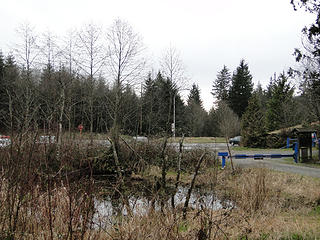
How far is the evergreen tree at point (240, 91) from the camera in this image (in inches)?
1892

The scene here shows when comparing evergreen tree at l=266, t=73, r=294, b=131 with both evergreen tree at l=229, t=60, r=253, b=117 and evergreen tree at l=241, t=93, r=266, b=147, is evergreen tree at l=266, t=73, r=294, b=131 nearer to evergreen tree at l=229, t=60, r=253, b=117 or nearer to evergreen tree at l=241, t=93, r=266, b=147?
evergreen tree at l=241, t=93, r=266, b=147

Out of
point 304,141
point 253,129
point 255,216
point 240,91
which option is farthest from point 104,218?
point 240,91

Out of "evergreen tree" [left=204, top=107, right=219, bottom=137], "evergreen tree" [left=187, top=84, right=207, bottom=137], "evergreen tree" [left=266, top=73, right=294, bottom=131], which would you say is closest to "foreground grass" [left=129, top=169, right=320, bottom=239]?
"evergreen tree" [left=266, top=73, right=294, bottom=131]

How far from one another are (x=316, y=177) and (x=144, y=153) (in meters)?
7.85

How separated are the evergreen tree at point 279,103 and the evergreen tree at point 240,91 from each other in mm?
12250

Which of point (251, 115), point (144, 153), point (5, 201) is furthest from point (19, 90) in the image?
point (251, 115)

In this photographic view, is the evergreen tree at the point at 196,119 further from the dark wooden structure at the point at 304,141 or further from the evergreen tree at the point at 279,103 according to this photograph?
the dark wooden structure at the point at 304,141

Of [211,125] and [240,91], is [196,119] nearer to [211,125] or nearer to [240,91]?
[211,125]

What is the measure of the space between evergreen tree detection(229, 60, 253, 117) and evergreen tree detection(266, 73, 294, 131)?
12.3 metres

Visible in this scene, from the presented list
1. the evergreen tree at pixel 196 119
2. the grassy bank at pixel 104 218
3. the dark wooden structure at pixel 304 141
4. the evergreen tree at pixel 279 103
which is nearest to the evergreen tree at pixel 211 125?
the evergreen tree at pixel 196 119

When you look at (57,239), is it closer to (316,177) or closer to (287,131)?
(316,177)

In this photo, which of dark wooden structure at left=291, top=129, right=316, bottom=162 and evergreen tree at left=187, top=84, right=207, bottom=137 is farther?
evergreen tree at left=187, top=84, right=207, bottom=137

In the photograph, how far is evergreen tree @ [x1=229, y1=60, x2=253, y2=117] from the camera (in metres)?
48.1

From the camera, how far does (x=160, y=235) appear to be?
346 centimetres
